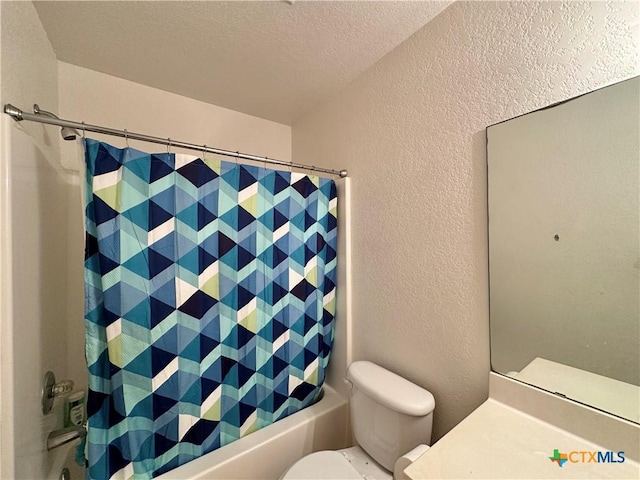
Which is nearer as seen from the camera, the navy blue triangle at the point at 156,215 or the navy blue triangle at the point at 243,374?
the navy blue triangle at the point at 156,215

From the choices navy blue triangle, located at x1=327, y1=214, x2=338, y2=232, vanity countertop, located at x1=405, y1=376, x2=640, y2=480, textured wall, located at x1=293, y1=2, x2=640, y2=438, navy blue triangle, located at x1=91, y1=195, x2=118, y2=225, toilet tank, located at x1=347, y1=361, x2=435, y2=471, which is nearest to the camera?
vanity countertop, located at x1=405, y1=376, x2=640, y2=480

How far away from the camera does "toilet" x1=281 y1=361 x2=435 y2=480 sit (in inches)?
38.9

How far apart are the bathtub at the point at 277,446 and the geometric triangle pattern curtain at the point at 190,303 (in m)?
0.05

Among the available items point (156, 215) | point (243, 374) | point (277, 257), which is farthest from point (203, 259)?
point (243, 374)

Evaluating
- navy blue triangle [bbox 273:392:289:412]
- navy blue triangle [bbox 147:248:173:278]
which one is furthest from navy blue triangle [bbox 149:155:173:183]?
navy blue triangle [bbox 273:392:289:412]

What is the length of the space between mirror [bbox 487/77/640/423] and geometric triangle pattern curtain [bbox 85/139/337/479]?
2.86 feet

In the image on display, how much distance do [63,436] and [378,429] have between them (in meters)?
1.24

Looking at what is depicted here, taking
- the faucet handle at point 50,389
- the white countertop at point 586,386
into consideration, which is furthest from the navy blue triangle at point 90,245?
the white countertop at point 586,386

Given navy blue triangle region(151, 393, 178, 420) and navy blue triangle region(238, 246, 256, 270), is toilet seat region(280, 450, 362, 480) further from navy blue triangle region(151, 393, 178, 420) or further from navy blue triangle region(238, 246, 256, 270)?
navy blue triangle region(238, 246, 256, 270)

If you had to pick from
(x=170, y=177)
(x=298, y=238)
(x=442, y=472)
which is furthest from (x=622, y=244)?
(x=170, y=177)

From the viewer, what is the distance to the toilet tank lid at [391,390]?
3.17ft

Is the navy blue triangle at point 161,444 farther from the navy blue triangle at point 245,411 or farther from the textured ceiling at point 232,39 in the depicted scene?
the textured ceiling at point 232,39

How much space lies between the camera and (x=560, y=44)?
74cm

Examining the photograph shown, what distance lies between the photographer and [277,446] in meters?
1.20
